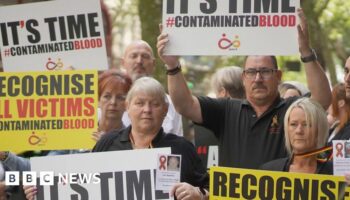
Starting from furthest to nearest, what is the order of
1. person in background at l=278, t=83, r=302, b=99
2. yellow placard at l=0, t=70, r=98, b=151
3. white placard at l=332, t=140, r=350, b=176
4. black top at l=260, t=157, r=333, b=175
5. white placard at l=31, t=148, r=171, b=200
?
1. person in background at l=278, t=83, r=302, b=99
2. yellow placard at l=0, t=70, r=98, b=151
3. white placard at l=31, t=148, r=171, b=200
4. black top at l=260, t=157, r=333, b=175
5. white placard at l=332, t=140, r=350, b=176

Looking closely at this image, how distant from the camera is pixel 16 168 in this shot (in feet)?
26.6

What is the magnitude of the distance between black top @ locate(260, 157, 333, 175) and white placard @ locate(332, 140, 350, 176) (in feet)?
0.54

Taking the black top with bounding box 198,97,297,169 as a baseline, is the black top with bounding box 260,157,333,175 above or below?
below

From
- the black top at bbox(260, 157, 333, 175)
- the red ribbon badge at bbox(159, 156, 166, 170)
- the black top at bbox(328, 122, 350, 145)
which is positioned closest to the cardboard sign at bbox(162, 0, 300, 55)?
the black top at bbox(328, 122, 350, 145)

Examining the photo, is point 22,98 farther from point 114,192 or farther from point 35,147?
point 114,192

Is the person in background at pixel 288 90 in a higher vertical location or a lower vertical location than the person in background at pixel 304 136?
higher

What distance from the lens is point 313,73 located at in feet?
24.9

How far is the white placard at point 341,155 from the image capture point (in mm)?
6953

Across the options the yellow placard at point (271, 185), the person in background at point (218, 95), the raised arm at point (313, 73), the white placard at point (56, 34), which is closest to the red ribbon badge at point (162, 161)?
the yellow placard at point (271, 185)

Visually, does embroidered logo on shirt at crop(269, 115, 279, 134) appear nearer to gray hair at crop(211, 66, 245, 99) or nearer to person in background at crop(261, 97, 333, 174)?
person in background at crop(261, 97, 333, 174)

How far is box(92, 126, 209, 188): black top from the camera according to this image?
24.2ft

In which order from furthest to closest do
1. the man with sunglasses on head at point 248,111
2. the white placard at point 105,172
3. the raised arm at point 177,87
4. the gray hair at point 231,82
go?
1. the gray hair at point 231,82
2. the raised arm at point 177,87
3. the man with sunglasses on head at point 248,111
4. the white placard at point 105,172

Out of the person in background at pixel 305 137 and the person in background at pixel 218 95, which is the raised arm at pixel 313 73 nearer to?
the person in background at pixel 305 137

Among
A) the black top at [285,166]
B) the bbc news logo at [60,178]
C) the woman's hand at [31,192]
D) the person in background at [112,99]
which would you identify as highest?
the person in background at [112,99]
